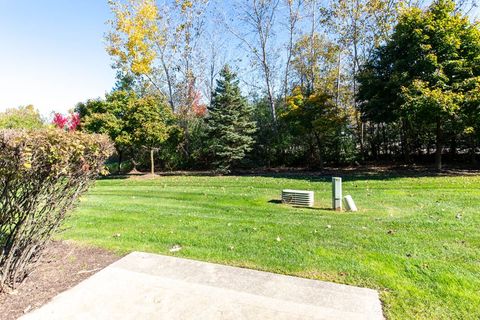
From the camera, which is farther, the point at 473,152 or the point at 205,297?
the point at 473,152

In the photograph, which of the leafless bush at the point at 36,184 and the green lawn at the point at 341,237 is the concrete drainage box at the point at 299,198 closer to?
the green lawn at the point at 341,237

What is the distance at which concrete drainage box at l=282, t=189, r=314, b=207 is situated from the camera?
6773 millimetres

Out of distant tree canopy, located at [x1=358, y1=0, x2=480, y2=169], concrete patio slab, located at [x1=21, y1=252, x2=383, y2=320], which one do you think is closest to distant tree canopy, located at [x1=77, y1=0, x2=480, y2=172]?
distant tree canopy, located at [x1=358, y1=0, x2=480, y2=169]

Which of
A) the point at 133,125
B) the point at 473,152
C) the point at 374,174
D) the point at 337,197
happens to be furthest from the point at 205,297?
the point at 473,152

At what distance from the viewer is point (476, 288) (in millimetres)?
3010

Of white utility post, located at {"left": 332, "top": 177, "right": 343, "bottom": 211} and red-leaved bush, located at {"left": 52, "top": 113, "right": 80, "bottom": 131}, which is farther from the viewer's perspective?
red-leaved bush, located at {"left": 52, "top": 113, "right": 80, "bottom": 131}

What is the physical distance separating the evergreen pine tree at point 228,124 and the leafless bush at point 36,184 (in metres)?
11.2

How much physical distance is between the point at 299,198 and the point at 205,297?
4.32m

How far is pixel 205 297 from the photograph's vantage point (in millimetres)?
2938

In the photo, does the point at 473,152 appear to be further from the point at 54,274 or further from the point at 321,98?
the point at 54,274

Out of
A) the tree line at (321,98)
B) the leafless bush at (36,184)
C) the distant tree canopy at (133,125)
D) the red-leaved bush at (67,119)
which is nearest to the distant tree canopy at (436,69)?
the tree line at (321,98)

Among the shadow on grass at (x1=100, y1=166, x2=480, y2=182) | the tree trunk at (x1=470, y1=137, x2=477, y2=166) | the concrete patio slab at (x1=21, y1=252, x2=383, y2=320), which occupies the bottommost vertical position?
the concrete patio slab at (x1=21, y1=252, x2=383, y2=320)

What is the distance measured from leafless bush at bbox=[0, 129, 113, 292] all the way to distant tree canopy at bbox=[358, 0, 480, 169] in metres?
9.92

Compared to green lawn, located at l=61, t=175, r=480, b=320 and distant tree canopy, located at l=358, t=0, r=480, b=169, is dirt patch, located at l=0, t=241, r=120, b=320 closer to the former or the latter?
green lawn, located at l=61, t=175, r=480, b=320
